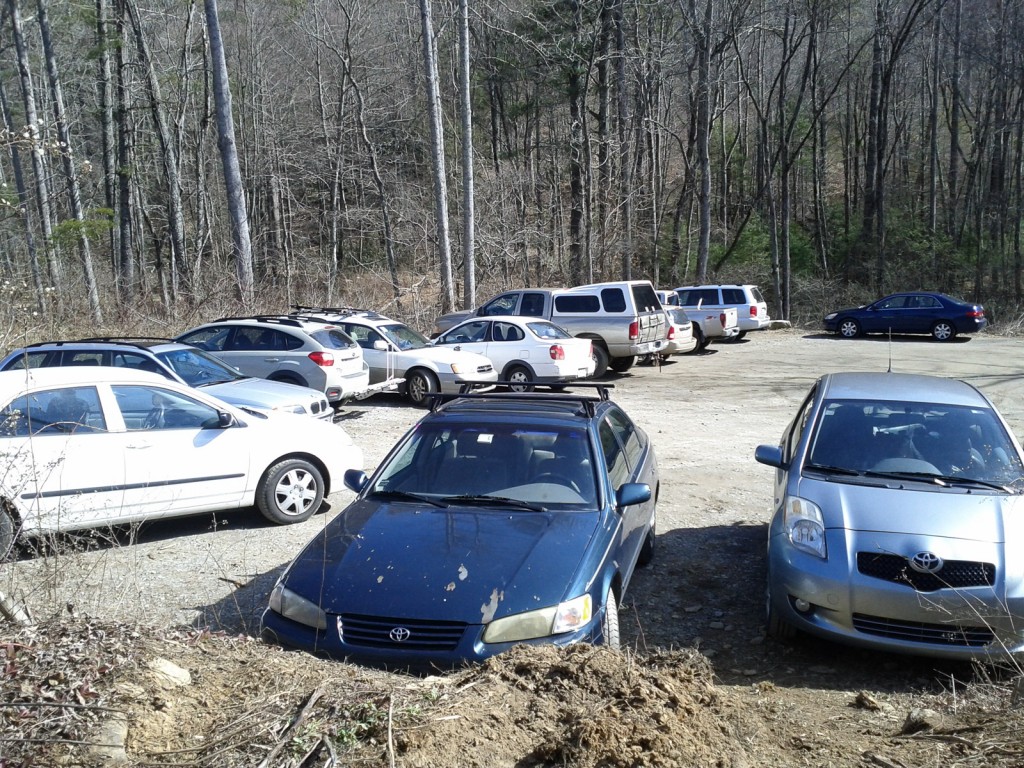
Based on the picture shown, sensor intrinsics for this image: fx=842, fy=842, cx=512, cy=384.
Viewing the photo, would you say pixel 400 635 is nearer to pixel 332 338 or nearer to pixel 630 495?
pixel 630 495

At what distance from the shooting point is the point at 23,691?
11.0 ft

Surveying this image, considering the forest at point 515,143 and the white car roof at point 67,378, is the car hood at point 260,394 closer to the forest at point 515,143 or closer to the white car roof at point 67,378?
the white car roof at point 67,378

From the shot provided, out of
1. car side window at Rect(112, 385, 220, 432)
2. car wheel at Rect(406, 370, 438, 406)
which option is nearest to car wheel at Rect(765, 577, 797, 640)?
car side window at Rect(112, 385, 220, 432)

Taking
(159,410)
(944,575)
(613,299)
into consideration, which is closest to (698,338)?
(613,299)

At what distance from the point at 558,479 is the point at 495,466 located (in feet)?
1.45

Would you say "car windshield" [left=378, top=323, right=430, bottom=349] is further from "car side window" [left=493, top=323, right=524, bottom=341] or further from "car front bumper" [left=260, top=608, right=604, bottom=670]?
"car front bumper" [left=260, top=608, right=604, bottom=670]

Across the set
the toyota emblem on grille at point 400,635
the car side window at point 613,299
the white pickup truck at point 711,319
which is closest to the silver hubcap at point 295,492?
the toyota emblem on grille at point 400,635

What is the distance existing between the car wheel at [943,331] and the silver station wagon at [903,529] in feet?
77.3

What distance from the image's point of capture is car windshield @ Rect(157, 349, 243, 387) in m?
11.1

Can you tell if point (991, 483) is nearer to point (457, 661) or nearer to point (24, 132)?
point (457, 661)

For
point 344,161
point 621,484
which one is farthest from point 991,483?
point 344,161

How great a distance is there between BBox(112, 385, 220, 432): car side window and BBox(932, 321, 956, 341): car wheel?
25.9m

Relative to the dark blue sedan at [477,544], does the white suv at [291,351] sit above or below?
above

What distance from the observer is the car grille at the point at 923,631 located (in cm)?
486
